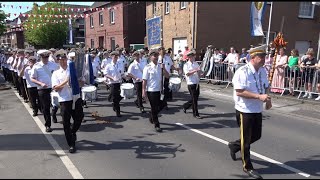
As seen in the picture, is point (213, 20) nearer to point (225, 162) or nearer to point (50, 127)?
point (50, 127)

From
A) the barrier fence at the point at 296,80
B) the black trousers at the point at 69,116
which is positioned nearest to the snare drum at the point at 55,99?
the black trousers at the point at 69,116

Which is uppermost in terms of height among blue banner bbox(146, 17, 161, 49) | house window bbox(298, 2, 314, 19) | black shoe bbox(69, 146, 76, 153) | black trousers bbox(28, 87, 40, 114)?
house window bbox(298, 2, 314, 19)

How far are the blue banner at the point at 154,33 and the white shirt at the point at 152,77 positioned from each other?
10.2m

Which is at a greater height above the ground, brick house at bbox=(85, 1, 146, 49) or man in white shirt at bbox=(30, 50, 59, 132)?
brick house at bbox=(85, 1, 146, 49)

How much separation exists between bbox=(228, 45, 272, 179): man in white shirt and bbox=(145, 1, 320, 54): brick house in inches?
555

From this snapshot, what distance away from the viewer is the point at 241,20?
22.5 m

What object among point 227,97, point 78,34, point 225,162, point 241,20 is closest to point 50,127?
point 225,162

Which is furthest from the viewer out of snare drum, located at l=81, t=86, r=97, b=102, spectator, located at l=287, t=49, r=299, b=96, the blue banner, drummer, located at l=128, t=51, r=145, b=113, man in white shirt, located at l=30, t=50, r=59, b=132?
the blue banner

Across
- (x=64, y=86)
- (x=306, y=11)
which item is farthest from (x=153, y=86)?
(x=306, y=11)

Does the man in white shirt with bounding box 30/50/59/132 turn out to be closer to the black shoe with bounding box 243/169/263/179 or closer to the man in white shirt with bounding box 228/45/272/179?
the man in white shirt with bounding box 228/45/272/179

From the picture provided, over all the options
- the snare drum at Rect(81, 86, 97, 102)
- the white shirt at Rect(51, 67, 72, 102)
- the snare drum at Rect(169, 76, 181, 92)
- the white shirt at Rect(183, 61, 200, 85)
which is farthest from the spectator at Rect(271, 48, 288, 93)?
the white shirt at Rect(51, 67, 72, 102)

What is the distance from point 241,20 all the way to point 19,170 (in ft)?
63.4

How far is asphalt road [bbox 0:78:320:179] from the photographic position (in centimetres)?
574

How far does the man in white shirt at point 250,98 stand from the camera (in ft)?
17.8
